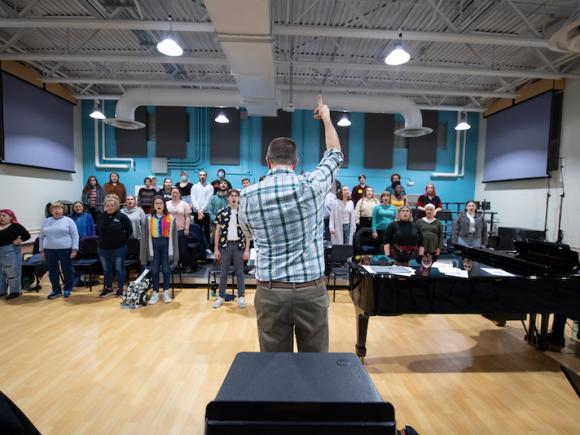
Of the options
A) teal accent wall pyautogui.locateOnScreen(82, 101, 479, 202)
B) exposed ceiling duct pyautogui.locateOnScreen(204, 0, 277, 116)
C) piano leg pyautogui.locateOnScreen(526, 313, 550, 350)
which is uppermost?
exposed ceiling duct pyautogui.locateOnScreen(204, 0, 277, 116)

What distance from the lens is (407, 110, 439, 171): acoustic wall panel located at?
9203 mm

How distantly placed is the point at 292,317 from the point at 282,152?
0.73 meters

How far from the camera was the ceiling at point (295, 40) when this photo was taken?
15.5ft

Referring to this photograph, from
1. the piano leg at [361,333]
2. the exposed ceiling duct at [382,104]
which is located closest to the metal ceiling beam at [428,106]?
the exposed ceiling duct at [382,104]

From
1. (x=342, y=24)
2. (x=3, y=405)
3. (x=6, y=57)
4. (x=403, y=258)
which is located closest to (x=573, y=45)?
(x=403, y=258)

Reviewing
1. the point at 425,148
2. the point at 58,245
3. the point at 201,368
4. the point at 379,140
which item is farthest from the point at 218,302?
the point at 425,148

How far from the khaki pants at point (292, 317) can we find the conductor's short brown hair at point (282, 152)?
565 mm

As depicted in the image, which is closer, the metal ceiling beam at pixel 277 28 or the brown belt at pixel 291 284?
the brown belt at pixel 291 284

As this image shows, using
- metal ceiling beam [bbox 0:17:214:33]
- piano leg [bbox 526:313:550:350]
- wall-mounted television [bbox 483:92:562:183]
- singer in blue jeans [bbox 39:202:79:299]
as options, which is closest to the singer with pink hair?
singer in blue jeans [bbox 39:202:79:299]

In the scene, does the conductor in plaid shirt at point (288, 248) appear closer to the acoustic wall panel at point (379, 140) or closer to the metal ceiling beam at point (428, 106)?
the metal ceiling beam at point (428, 106)

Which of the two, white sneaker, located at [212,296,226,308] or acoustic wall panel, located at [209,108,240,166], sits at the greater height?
acoustic wall panel, located at [209,108,240,166]

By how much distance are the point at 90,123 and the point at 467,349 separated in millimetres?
10429

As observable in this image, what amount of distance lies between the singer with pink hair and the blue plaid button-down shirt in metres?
4.99

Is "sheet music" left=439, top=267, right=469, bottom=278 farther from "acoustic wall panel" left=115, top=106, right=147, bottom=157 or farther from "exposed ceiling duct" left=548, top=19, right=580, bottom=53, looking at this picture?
"acoustic wall panel" left=115, top=106, right=147, bottom=157
